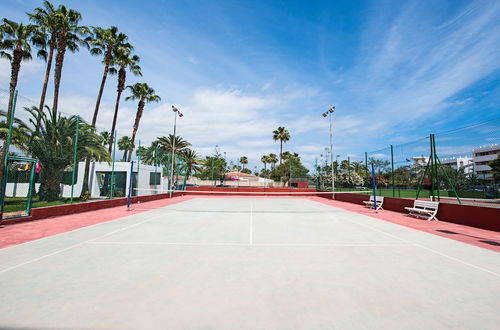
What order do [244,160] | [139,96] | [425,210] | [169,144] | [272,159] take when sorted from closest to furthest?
[425,210]
[139,96]
[169,144]
[272,159]
[244,160]

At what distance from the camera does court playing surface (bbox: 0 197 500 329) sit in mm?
2975

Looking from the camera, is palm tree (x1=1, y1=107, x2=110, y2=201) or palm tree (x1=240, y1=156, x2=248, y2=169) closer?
palm tree (x1=1, y1=107, x2=110, y2=201)

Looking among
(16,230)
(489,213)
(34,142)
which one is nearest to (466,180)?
(489,213)

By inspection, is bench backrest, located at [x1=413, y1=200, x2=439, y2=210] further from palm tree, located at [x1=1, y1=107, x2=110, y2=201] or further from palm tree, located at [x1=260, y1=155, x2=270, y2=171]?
palm tree, located at [x1=260, y1=155, x2=270, y2=171]

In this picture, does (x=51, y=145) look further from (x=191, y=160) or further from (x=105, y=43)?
(x=191, y=160)

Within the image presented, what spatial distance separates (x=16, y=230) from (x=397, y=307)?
11.6 m

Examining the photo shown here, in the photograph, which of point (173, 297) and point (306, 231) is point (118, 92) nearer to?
point (306, 231)

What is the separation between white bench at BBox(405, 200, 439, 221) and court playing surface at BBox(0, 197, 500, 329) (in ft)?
17.1

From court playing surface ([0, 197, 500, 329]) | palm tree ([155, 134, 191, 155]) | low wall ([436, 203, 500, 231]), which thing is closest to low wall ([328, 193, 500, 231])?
low wall ([436, 203, 500, 231])

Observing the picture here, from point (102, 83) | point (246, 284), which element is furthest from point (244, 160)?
point (246, 284)

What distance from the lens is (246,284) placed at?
4.00 m

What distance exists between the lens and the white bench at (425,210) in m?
11.6

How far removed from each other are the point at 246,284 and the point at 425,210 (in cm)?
1187

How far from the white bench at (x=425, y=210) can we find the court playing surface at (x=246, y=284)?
205 inches
